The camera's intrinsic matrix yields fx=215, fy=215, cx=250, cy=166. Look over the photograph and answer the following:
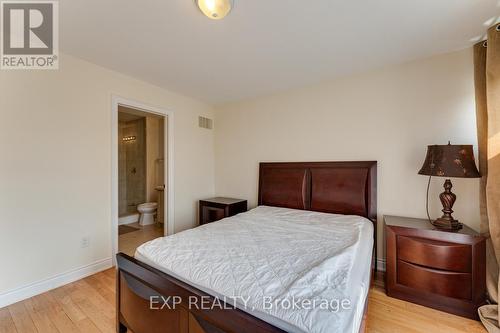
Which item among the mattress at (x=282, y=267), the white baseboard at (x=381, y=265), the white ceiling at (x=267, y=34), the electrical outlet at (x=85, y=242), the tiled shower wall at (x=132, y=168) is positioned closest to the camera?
the mattress at (x=282, y=267)

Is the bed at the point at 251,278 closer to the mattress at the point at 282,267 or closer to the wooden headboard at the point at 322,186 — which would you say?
the mattress at the point at 282,267

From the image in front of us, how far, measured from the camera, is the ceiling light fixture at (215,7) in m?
1.47

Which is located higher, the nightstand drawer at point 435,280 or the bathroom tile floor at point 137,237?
the nightstand drawer at point 435,280

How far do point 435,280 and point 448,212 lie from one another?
608 millimetres

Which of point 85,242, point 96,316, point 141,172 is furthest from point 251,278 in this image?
point 141,172

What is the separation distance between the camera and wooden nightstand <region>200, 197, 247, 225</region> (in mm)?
3207

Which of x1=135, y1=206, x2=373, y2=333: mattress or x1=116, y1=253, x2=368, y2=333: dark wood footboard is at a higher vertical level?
x1=135, y1=206, x2=373, y2=333: mattress

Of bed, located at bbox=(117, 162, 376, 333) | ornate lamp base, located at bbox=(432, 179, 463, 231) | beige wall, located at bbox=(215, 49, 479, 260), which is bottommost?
bed, located at bbox=(117, 162, 376, 333)

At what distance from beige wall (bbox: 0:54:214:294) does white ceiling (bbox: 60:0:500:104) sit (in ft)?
1.18

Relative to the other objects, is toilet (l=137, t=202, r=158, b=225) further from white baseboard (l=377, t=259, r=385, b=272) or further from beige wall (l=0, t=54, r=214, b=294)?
white baseboard (l=377, t=259, r=385, b=272)

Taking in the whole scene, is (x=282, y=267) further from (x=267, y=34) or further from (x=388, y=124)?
(x=388, y=124)
